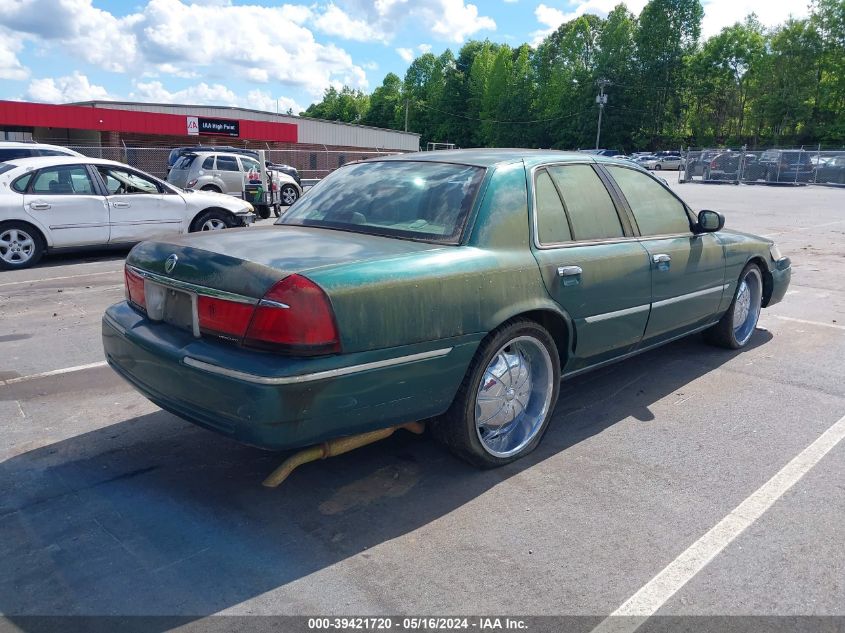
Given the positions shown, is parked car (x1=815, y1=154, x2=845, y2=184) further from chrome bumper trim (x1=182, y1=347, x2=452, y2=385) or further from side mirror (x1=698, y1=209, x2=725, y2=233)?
chrome bumper trim (x1=182, y1=347, x2=452, y2=385)

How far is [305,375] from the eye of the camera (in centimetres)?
272

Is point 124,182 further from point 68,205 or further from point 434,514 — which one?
point 434,514

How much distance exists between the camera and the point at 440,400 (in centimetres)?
317

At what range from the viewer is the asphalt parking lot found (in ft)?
8.40

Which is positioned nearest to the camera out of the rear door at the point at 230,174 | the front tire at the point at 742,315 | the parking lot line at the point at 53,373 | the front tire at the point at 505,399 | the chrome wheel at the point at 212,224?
the front tire at the point at 505,399

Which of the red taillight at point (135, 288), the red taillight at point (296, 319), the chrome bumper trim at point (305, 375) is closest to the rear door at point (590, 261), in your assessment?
the chrome bumper trim at point (305, 375)

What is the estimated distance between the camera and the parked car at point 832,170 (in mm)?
34406

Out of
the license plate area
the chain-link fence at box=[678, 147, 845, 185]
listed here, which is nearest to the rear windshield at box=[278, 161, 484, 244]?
the license plate area

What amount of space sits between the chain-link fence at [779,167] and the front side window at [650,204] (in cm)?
3496

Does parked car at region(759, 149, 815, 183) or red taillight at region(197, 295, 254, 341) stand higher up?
parked car at region(759, 149, 815, 183)

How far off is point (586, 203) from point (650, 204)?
2.53 ft

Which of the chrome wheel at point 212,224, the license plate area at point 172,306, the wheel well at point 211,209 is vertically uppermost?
the license plate area at point 172,306

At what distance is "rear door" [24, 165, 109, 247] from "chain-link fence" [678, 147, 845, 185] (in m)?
34.0

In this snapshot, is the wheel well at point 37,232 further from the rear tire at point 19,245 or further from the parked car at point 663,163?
the parked car at point 663,163
